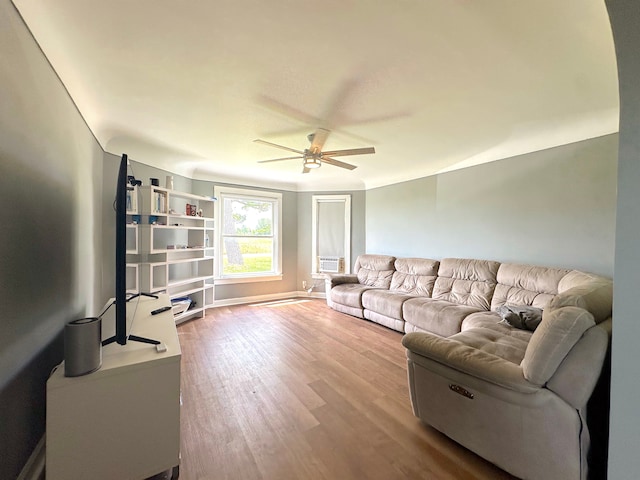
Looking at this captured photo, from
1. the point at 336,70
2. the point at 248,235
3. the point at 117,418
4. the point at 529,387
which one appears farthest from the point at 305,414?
the point at 248,235

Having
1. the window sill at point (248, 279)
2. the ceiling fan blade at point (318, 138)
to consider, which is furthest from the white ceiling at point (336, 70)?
the window sill at point (248, 279)

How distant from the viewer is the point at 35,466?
1.32 metres

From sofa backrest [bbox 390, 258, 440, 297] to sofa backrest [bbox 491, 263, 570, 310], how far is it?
891 mm

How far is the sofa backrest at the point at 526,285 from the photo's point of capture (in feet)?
9.02

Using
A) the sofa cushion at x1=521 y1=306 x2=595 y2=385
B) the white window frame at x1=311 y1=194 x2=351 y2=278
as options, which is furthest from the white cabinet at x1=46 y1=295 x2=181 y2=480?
the white window frame at x1=311 y1=194 x2=351 y2=278

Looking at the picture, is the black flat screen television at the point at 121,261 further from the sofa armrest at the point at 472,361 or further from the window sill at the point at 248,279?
the window sill at the point at 248,279

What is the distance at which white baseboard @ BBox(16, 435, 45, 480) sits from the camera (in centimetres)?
125

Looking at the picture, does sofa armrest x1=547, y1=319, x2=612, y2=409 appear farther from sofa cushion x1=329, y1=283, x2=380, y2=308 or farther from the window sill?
the window sill

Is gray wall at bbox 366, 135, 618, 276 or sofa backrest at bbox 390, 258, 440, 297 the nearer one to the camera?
gray wall at bbox 366, 135, 618, 276

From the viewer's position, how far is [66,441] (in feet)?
3.75

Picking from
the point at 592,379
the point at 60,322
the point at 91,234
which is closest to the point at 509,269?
the point at 592,379

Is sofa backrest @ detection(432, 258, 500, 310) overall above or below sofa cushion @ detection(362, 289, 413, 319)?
above

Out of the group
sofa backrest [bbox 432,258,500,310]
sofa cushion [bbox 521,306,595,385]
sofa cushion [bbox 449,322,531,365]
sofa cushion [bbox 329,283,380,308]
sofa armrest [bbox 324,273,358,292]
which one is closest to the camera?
sofa cushion [bbox 521,306,595,385]

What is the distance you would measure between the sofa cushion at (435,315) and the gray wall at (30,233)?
3384 mm
